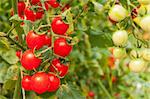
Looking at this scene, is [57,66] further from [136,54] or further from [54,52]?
[136,54]

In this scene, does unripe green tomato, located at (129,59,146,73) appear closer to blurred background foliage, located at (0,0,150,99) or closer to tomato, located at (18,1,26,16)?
blurred background foliage, located at (0,0,150,99)

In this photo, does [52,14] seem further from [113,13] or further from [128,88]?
[128,88]

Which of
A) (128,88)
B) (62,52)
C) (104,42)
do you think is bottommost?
(128,88)

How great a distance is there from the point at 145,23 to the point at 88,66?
4.23ft

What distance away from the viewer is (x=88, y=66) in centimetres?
223

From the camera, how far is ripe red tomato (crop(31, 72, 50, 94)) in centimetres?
103

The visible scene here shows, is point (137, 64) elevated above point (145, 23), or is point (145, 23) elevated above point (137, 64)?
point (145, 23)

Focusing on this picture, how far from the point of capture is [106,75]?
7.93 ft

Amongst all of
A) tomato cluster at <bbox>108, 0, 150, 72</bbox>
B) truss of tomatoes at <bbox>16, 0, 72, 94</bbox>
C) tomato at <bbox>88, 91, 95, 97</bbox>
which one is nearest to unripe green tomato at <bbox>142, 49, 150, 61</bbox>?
tomato cluster at <bbox>108, 0, 150, 72</bbox>

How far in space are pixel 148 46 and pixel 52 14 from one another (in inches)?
9.7

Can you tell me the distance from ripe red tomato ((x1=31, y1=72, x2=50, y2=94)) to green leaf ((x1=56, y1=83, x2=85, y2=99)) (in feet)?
0.70

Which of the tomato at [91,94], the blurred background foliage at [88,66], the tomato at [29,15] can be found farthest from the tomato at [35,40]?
the tomato at [91,94]

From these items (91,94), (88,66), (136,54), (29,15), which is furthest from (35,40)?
(91,94)

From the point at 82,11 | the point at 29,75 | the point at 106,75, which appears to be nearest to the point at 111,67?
the point at 106,75
